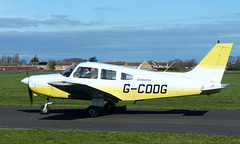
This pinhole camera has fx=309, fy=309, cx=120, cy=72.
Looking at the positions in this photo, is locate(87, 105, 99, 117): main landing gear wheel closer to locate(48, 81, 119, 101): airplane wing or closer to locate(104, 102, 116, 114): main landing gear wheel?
locate(48, 81, 119, 101): airplane wing

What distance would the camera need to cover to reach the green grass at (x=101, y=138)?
7.84 metres

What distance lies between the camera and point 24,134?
28.6 feet

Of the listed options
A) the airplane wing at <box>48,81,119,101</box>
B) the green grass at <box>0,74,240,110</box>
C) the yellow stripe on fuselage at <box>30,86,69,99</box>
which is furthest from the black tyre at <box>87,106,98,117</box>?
the green grass at <box>0,74,240,110</box>

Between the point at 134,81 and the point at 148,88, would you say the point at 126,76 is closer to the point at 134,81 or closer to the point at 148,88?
the point at 134,81

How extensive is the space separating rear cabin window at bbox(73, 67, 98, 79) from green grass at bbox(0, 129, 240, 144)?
383cm

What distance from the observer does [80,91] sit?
1230cm

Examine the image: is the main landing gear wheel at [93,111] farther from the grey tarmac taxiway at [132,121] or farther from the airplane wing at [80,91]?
the airplane wing at [80,91]

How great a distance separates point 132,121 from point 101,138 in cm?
328

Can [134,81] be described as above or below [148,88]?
above

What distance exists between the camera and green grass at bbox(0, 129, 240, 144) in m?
7.84

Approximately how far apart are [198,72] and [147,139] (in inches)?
214

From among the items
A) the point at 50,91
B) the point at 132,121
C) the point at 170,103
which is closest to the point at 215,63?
the point at 132,121

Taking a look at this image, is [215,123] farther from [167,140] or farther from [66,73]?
[66,73]

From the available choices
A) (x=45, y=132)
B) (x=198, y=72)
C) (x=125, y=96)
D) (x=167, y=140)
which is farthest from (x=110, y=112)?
(x=167, y=140)
